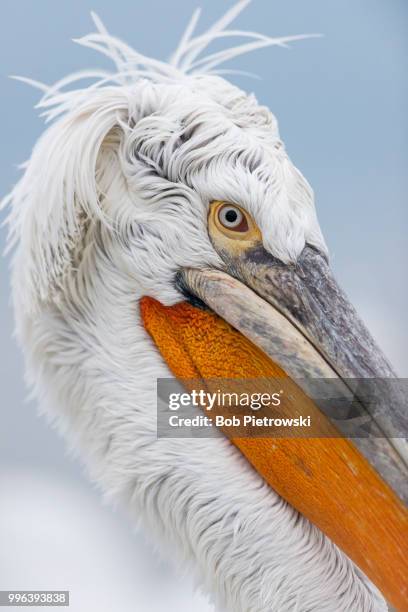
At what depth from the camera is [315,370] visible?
49.8 inches

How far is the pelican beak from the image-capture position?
123 cm

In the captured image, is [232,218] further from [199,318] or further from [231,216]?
[199,318]

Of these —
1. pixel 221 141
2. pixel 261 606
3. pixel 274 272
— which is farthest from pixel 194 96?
pixel 261 606

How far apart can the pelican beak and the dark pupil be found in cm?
5

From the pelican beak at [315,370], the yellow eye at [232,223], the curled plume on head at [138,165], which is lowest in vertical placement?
the pelican beak at [315,370]

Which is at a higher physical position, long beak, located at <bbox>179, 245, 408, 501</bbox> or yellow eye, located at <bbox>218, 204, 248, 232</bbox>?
yellow eye, located at <bbox>218, 204, 248, 232</bbox>

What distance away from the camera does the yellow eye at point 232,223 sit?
4.24 ft

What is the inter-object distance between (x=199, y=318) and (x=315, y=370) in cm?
22

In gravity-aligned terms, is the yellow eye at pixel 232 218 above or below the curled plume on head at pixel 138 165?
below

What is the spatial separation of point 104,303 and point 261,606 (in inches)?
22.0

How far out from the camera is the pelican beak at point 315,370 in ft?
4.03

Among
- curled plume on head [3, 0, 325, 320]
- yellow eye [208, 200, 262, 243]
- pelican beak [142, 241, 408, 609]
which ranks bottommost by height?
pelican beak [142, 241, 408, 609]

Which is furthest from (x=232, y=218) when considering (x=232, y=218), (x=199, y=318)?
(x=199, y=318)

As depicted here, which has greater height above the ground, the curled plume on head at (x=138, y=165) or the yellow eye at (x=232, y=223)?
the curled plume on head at (x=138, y=165)
